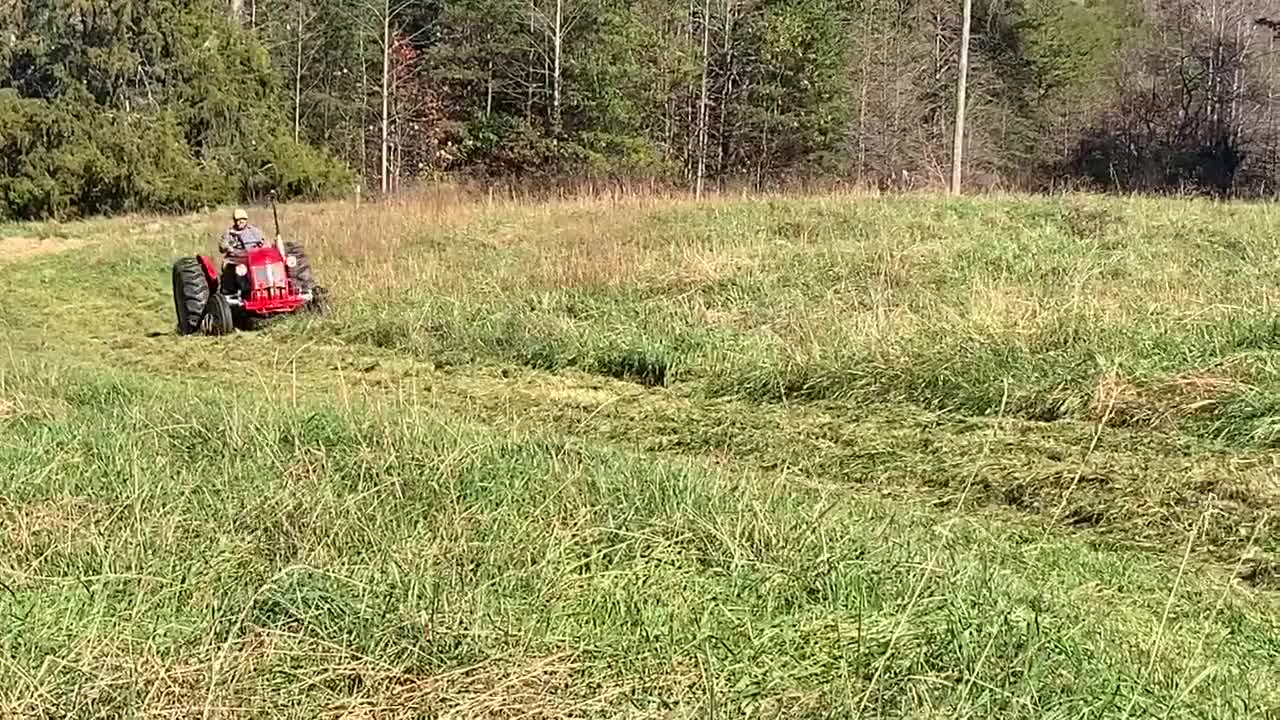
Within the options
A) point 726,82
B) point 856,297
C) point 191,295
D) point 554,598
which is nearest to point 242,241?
point 191,295

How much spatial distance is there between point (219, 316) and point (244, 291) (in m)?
0.33

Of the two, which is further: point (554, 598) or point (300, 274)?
point (300, 274)

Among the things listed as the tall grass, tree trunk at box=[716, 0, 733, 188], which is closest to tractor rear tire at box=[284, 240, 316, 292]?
the tall grass

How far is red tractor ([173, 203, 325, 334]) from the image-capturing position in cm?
1076

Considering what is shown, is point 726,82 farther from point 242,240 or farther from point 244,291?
point 244,291

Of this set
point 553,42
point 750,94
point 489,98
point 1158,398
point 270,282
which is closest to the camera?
point 1158,398

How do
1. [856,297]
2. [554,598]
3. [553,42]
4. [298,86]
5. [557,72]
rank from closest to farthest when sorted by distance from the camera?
[554,598] → [856,297] → [557,72] → [553,42] → [298,86]

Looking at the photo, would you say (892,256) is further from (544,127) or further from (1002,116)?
Answer: (1002,116)

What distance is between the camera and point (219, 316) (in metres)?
10.8

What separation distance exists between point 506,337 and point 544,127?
27.4 metres

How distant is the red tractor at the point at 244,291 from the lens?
424 inches

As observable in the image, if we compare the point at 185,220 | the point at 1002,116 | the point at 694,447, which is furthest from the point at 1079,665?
the point at 1002,116

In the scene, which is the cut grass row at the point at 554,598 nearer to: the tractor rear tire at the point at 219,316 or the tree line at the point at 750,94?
the tractor rear tire at the point at 219,316

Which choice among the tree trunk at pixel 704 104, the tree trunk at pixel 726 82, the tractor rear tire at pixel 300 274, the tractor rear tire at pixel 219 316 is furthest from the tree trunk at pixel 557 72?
the tractor rear tire at pixel 219 316
